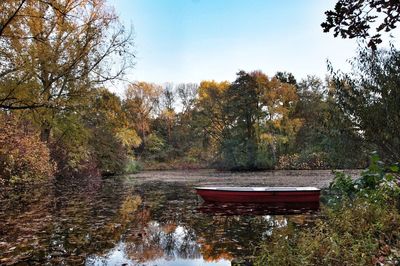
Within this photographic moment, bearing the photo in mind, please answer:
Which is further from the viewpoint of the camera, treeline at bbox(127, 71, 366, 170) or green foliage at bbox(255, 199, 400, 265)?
treeline at bbox(127, 71, 366, 170)

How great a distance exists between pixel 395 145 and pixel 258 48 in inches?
376

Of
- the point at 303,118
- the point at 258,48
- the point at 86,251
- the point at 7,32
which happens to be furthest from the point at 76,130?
the point at 303,118

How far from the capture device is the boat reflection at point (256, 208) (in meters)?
10.2

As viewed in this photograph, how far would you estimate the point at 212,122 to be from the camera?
39.9m

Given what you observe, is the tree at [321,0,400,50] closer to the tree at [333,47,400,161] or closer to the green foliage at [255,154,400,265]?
the green foliage at [255,154,400,265]

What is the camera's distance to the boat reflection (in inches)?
400

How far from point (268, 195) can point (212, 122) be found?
28.9m

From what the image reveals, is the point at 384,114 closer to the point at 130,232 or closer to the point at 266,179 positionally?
the point at 130,232

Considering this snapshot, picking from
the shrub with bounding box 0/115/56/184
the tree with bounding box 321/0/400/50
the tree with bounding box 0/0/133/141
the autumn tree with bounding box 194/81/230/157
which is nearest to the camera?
the tree with bounding box 321/0/400/50

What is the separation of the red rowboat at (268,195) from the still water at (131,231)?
1.58ft

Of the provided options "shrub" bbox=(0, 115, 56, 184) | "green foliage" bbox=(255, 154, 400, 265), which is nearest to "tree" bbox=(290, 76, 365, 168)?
"shrub" bbox=(0, 115, 56, 184)

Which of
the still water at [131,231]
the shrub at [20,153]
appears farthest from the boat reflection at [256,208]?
the shrub at [20,153]

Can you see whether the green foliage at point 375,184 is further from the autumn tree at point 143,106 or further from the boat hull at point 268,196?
the autumn tree at point 143,106

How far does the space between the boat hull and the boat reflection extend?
10cm
